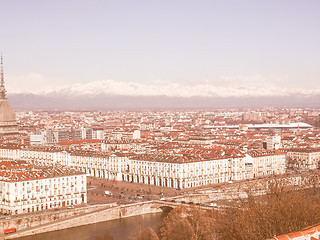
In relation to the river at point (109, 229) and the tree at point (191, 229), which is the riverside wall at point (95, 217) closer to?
the river at point (109, 229)

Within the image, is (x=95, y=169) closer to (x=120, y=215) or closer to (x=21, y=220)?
(x=120, y=215)

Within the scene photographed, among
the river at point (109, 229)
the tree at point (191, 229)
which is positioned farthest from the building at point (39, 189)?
the tree at point (191, 229)

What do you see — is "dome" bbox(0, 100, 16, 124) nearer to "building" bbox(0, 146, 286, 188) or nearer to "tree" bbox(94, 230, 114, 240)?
"building" bbox(0, 146, 286, 188)

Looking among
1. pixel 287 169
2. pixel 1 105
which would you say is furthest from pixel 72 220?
pixel 1 105

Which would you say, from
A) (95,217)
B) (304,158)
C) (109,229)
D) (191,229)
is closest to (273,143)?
(304,158)

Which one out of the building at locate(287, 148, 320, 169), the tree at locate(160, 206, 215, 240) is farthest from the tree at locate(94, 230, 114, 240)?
the building at locate(287, 148, 320, 169)

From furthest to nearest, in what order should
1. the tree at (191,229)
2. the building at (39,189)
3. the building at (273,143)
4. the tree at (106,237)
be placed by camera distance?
the building at (273,143), the building at (39,189), the tree at (106,237), the tree at (191,229)
